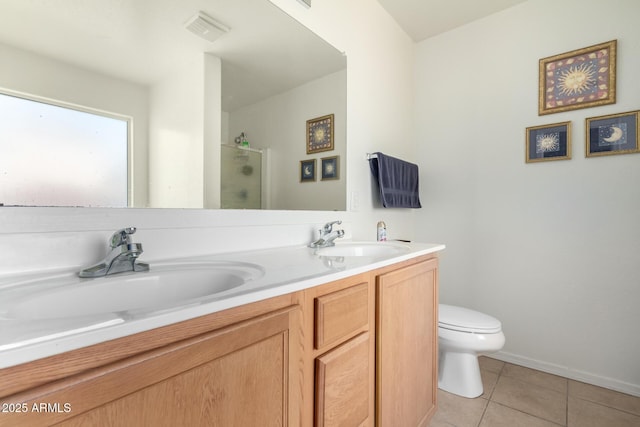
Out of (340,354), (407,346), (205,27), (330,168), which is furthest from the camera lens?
(330,168)

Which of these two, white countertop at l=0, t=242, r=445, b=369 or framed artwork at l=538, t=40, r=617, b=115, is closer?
white countertop at l=0, t=242, r=445, b=369

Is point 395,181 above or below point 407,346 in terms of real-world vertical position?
above

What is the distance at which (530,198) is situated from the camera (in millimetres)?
1949

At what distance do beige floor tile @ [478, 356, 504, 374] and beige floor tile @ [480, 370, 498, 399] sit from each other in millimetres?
44

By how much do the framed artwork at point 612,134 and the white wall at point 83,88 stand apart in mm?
2324

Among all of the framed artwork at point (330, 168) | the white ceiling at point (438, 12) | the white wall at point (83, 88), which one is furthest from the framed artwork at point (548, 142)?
the white wall at point (83, 88)

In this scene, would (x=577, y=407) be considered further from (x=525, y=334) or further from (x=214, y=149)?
(x=214, y=149)

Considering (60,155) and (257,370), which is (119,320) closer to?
(257,370)

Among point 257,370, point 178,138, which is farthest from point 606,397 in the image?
point 178,138

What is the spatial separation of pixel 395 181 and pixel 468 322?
0.93 metres

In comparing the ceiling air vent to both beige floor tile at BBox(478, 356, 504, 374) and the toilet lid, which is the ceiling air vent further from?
beige floor tile at BBox(478, 356, 504, 374)

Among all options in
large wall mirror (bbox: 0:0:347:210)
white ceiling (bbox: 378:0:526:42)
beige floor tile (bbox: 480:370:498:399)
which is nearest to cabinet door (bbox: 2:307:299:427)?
large wall mirror (bbox: 0:0:347:210)

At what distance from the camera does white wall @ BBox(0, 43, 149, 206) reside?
27.5 inches

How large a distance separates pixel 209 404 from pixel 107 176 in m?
0.68
